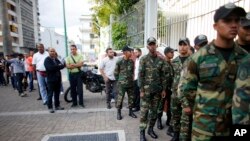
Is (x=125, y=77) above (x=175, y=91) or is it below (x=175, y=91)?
above

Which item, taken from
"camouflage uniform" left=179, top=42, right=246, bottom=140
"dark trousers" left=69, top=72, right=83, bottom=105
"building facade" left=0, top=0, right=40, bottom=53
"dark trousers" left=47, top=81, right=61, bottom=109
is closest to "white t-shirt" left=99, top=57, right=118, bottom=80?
"dark trousers" left=69, top=72, right=83, bottom=105

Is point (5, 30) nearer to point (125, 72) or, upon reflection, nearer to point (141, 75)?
point (125, 72)

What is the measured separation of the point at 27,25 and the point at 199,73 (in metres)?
66.4

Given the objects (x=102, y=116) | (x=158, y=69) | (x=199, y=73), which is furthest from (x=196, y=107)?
(x=102, y=116)

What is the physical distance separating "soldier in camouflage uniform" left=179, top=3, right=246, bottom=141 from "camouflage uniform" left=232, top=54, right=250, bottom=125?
0.40 meters

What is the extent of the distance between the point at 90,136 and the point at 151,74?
183cm

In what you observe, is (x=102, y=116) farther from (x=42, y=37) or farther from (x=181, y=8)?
(x=42, y=37)

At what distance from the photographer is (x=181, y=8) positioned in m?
7.69

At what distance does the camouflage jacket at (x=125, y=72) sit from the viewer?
630 cm

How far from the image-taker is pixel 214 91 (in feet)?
7.72

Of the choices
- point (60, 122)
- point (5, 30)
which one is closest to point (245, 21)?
point (60, 122)

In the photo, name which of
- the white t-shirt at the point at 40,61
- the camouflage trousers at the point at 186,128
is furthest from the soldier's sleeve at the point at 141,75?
the white t-shirt at the point at 40,61


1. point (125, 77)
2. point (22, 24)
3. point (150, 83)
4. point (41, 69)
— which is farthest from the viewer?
point (22, 24)

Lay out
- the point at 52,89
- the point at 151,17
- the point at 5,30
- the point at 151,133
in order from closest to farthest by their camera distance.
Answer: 1. the point at 151,133
2. the point at 52,89
3. the point at 151,17
4. the point at 5,30
